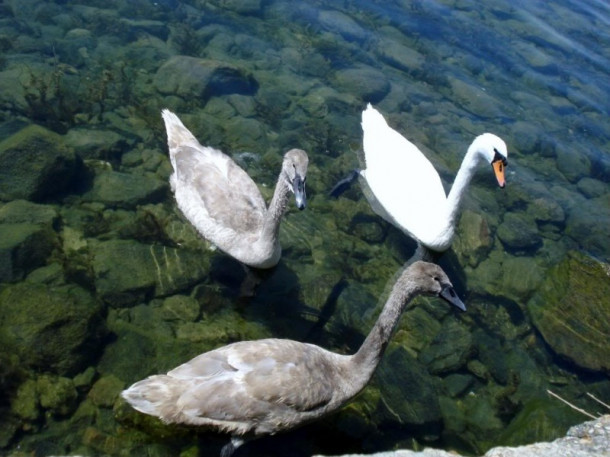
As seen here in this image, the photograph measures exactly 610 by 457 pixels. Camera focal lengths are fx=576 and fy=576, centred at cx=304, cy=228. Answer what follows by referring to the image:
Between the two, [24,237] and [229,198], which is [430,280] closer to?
[229,198]

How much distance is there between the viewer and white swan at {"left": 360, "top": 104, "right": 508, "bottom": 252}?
7168 mm

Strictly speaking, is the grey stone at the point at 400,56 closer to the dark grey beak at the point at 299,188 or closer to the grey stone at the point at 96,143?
the grey stone at the point at 96,143

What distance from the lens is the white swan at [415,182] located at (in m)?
7.17

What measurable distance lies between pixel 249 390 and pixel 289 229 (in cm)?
336

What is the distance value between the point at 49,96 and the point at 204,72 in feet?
7.97

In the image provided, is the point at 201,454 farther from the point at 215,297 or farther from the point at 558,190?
the point at 558,190

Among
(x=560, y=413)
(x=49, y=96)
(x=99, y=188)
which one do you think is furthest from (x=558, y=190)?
(x=49, y=96)

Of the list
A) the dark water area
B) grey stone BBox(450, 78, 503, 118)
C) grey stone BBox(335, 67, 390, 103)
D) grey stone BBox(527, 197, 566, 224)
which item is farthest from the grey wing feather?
grey stone BBox(450, 78, 503, 118)

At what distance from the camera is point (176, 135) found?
7.87 metres

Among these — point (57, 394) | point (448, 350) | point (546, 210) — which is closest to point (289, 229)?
point (448, 350)

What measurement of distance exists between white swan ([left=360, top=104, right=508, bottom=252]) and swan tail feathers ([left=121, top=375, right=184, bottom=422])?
3.91 meters

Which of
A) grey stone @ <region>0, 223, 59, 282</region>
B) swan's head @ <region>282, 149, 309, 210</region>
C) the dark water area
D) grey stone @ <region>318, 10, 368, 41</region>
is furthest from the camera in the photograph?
grey stone @ <region>318, 10, 368, 41</region>

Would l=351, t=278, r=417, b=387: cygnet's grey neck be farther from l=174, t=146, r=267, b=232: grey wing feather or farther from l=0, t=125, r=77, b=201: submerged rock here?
l=0, t=125, r=77, b=201: submerged rock

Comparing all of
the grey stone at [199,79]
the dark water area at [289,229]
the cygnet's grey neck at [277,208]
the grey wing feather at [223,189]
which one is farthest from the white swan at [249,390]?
the grey stone at [199,79]
